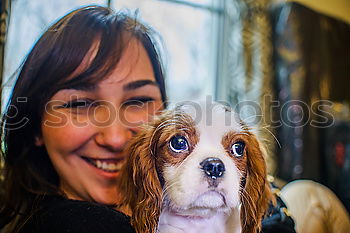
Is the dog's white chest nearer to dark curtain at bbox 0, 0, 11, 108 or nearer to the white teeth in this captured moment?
the white teeth

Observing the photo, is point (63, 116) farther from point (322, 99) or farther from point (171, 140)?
point (322, 99)

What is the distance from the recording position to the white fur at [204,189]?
45cm

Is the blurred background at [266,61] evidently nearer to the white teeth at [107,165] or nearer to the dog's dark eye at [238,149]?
the dog's dark eye at [238,149]

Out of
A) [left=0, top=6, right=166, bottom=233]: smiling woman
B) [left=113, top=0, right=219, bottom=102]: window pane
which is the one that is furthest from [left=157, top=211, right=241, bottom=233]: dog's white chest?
[left=113, top=0, right=219, bottom=102]: window pane

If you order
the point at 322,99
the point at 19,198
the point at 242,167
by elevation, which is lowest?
the point at 19,198

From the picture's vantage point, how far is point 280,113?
35.8 inches

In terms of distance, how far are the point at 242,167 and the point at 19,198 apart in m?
0.43

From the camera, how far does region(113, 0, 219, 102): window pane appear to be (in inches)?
30.0

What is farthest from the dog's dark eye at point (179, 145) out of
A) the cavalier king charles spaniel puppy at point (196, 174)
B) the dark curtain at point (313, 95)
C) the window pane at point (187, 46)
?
the dark curtain at point (313, 95)

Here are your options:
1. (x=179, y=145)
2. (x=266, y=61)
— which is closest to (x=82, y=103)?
(x=179, y=145)

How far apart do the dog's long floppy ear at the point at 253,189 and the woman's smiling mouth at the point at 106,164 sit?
23 centimetres

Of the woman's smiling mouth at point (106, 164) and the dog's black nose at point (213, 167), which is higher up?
the dog's black nose at point (213, 167)

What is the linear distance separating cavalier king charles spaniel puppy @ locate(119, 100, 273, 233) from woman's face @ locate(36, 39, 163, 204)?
4.1 inches

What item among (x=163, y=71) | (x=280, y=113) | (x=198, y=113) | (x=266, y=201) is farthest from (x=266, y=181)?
(x=280, y=113)
